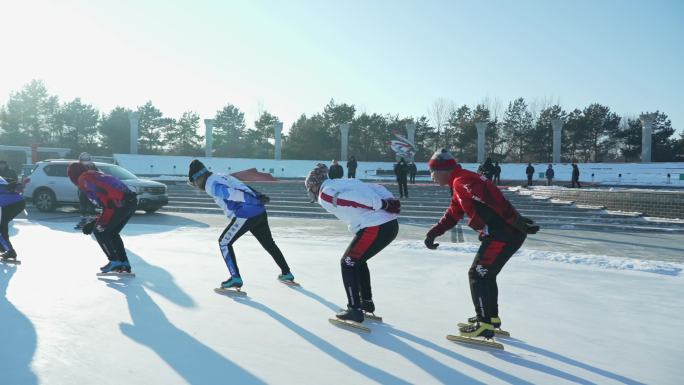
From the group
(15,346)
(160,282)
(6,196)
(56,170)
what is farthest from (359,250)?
(56,170)

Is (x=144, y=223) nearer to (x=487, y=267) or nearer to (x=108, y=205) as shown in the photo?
(x=108, y=205)

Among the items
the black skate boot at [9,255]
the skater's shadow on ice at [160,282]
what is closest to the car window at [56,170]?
the black skate boot at [9,255]

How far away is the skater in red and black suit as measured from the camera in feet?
19.5

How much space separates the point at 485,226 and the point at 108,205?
4598mm

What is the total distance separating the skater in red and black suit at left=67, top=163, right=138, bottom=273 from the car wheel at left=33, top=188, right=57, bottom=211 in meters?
10.4

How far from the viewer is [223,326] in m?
4.17

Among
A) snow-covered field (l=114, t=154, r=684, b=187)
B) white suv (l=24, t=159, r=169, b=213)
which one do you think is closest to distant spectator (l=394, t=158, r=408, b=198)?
white suv (l=24, t=159, r=169, b=213)

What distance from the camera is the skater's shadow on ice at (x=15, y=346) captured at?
3.06 metres

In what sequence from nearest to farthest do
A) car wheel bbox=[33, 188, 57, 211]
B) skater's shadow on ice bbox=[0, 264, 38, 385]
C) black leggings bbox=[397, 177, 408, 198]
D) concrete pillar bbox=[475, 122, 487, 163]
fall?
skater's shadow on ice bbox=[0, 264, 38, 385], car wheel bbox=[33, 188, 57, 211], black leggings bbox=[397, 177, 408, 198], concrete pillar bbox=[475, 122, 487, 163]

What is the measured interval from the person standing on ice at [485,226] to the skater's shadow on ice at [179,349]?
1868 mm

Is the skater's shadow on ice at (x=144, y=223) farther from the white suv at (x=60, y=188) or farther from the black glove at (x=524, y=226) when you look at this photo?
the black glove at (x=524, y=226)

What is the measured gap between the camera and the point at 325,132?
52.7m

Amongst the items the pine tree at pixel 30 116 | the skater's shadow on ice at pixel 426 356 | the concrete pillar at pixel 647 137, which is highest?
the pine tree at pixel 30 116

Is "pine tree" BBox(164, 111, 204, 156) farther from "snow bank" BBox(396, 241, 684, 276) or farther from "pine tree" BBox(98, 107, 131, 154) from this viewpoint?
"snow bank" BBox(396, 241, 684, 276)
